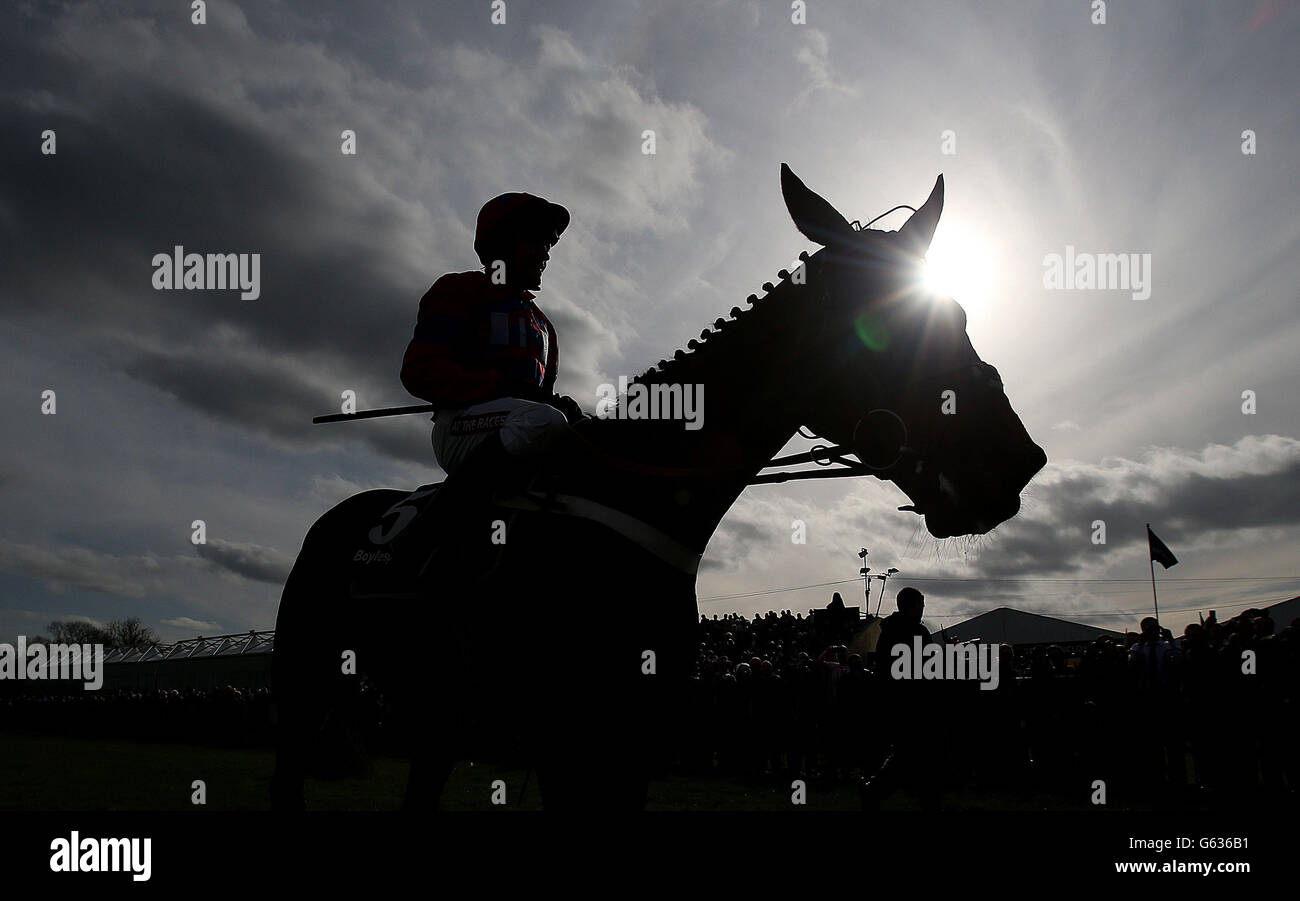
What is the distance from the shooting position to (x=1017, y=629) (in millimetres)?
31438

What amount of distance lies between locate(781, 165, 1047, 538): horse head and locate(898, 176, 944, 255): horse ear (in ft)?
0.59

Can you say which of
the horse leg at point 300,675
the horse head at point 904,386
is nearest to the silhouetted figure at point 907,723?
the horse head at point 904,386

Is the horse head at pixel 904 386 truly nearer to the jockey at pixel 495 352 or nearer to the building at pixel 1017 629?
the jockey at pixel 495 352

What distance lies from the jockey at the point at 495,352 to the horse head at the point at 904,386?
1.13 m

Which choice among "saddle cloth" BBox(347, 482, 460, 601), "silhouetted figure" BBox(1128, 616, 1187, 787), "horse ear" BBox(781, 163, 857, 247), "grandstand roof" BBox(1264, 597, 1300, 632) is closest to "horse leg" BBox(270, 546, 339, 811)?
"saddle cloth" BBox(347, 482, 460, 601)

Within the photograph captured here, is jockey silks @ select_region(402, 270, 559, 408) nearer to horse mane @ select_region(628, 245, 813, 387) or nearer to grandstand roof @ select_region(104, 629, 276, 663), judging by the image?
horse mane @ select_region(628, 245, 813, 387)

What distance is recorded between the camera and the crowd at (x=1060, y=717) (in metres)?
10.3

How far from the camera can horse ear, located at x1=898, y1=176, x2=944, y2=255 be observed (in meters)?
3.52

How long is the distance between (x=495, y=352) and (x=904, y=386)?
70.1 inches

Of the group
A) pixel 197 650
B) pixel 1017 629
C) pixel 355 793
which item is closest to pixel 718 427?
pixel 355 793

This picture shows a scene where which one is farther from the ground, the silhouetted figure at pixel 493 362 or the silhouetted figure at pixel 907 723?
the silhouetted figure at pixel 493 362
